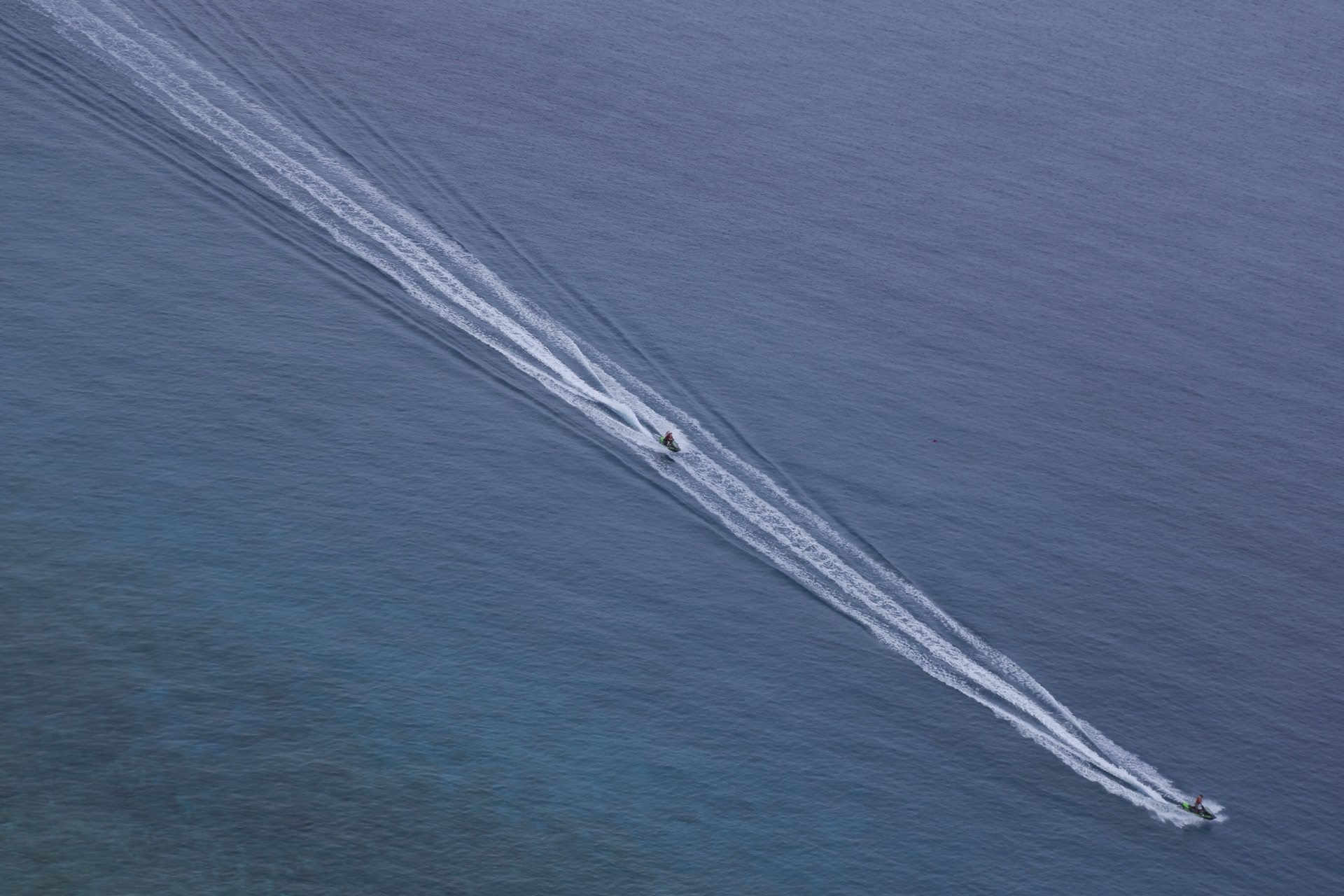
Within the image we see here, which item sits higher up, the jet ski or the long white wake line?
the long white wake line

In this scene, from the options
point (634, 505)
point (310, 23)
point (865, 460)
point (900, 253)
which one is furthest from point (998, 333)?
point (310, 23)

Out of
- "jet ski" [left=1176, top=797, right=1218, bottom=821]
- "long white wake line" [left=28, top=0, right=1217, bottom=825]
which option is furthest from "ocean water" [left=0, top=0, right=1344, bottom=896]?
"jet ski" [left=1176, top=797, right=1218, bottom=821]

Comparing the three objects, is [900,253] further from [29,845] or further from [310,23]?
[29,845]

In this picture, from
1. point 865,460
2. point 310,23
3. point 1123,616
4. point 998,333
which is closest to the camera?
point 1123,616

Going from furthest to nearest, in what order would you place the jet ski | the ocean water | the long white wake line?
the long white wake line → the jet ski → the ocean water

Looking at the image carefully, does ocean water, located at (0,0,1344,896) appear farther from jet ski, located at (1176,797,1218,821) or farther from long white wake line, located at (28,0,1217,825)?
jet ski, located at (1176,797,1218,821)

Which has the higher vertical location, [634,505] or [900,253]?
[900,253]

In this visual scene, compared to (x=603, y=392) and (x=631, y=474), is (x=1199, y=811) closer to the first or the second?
(x=631, y=474)

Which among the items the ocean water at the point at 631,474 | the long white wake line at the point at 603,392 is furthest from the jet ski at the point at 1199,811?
the ocean water at the point at 631,474
